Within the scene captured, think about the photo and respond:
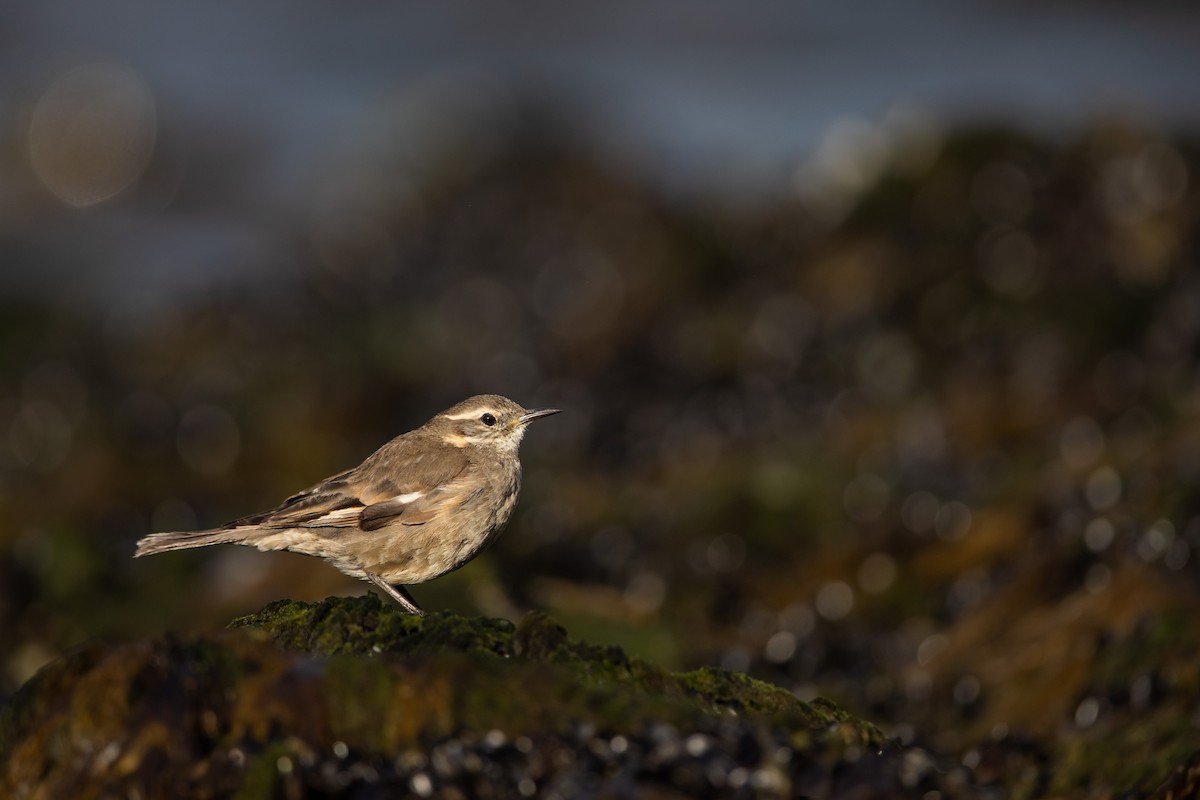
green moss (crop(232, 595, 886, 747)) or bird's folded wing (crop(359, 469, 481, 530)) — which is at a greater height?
green moss (crop(232, 595, 886, 747))

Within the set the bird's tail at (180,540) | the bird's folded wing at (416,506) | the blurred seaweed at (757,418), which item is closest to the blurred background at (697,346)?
the blurred seaweed at (757,418)

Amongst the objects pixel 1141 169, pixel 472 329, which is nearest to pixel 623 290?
pixel 472 329

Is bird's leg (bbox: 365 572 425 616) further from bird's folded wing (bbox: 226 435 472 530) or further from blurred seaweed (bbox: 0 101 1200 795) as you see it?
blurred seaweed (bbox: 0 101 1200 795)

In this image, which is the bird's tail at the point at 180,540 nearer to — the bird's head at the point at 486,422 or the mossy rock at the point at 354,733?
the bird's head at the point at 486,422

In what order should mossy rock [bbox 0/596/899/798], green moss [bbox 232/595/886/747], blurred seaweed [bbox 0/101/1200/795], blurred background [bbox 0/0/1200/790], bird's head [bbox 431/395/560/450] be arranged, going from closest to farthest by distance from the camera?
mossy rock [bbox 0/596/899/798]
green moss [bbox 232/595/886/747]
bird's head [bbox 431/395/560/450]
blurred seaweed [bbox 0/101/1200/795]
blurred background [bbox 0/0/1200/790]

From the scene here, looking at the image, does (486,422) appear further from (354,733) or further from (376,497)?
(354,733)

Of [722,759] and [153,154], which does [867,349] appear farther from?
[153,154]

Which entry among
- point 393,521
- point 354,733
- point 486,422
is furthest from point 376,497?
point 354,733

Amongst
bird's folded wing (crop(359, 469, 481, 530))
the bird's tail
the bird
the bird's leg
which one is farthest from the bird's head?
the bird's tail
